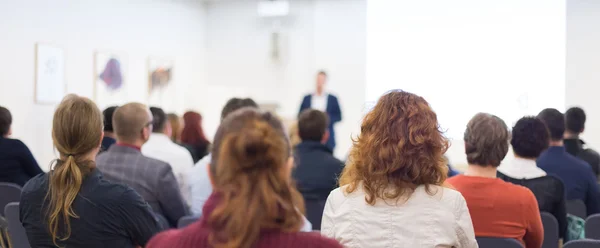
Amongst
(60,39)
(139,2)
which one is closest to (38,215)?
(60,39)

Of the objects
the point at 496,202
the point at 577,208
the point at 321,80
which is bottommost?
the point at 577,208

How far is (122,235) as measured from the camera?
217 cm

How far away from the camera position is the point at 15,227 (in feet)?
8.90

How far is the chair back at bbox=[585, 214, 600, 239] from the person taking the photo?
296 cm

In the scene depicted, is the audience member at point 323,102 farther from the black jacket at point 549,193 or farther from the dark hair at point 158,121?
the black jacket at point 549,193

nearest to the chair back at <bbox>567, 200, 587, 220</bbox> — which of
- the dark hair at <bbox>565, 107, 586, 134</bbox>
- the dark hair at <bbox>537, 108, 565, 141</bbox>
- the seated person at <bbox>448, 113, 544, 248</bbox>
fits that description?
the dark hair at <bbox>537, 108, 565, 141</bbox>

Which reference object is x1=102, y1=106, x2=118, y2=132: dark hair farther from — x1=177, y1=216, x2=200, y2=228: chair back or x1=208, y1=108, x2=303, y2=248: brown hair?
x1=208, y1=108, x2=303, y2=248: brown hair

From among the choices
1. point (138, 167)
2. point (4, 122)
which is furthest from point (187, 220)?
point (4, 122)

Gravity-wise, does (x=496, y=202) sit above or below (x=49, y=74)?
below

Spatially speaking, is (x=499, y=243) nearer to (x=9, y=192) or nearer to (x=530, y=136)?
(x=530, y=136)

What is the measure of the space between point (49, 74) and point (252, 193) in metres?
6.48

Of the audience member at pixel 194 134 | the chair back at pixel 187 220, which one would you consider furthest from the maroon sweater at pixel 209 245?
the audience member at pixel 194 134

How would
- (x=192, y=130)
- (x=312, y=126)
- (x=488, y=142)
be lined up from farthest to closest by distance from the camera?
1. (x=192, y=130)
2. (x=312, y=126)
3. (x=488, y=142)

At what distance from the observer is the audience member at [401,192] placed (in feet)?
6.03
